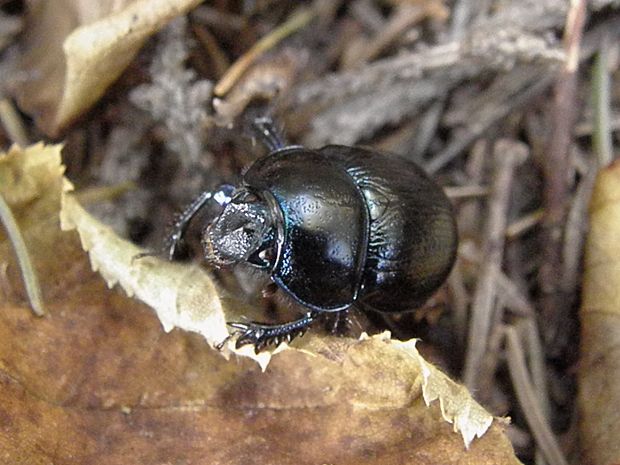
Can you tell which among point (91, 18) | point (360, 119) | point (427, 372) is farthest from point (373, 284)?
point (91, 18)

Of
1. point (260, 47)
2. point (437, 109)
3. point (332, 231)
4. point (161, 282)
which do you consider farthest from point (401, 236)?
point (260, 47)

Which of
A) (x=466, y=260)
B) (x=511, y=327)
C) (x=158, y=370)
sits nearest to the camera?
(x=158, y=370)

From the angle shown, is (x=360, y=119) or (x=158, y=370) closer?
(x=158, y=370)

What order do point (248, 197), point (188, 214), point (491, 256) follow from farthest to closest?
1. point (491, 256)
2. point (188, 214)
3. point (248, 197)

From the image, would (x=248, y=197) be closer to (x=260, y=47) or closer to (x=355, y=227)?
(x=355, y=227)

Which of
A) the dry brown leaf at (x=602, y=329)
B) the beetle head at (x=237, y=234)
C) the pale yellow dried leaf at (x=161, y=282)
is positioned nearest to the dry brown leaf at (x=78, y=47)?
the pale yellow dried leaf at (x=161, y=282)

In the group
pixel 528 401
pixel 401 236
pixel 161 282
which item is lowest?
pixel 528 401

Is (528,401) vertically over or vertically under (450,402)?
under

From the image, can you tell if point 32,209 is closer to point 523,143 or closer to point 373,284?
point 373,284
